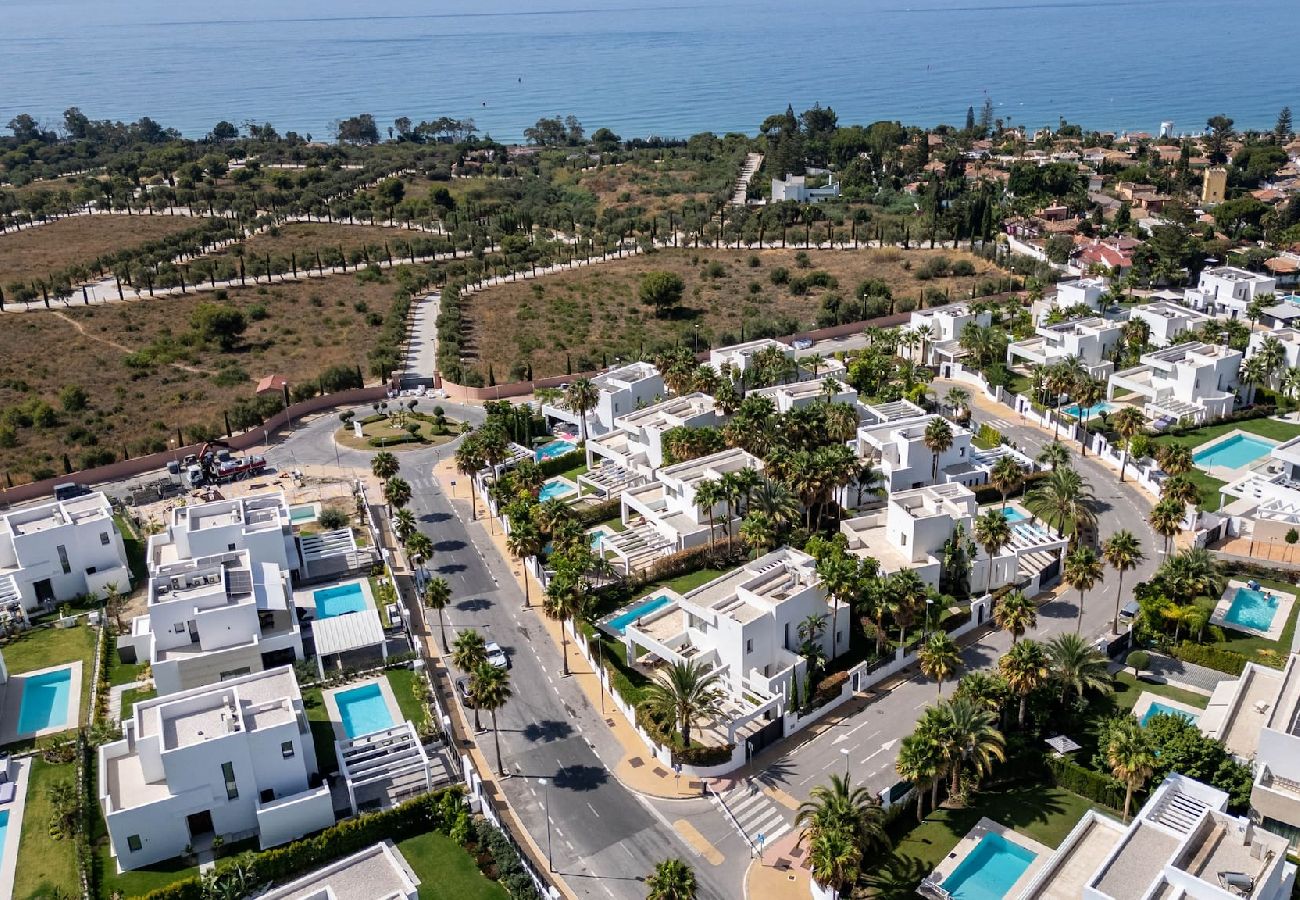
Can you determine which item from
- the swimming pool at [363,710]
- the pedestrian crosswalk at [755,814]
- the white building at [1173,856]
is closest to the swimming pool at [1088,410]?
the white building at [1173,856]

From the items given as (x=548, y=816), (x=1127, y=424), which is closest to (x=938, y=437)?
(x=1127, y=424)

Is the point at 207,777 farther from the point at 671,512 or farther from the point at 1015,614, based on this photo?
the point at 1015,614

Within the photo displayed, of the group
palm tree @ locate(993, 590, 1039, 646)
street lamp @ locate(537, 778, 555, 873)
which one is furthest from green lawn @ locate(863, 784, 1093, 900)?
street lamp @ locate(537, 778, 555, 873)

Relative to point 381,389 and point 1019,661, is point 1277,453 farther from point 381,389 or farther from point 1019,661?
point 381,389

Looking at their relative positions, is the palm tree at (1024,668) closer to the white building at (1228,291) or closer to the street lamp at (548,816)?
the street lamp at (548,816)

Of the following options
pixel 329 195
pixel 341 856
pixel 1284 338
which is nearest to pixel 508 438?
pixel 341 856

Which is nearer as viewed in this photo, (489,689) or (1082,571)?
(489,689)

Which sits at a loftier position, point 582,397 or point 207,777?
point 582,397
